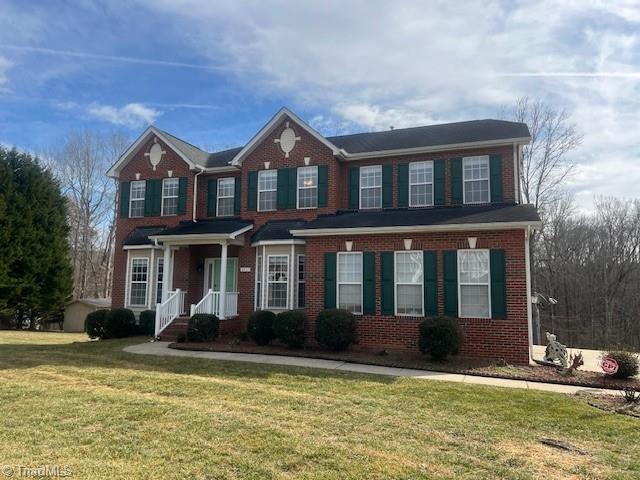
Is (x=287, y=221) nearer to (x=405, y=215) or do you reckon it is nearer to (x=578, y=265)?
(x=405, y=215)

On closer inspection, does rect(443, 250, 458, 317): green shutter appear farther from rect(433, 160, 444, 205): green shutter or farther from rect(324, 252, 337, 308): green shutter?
rect(324, 252, 337, 308): green shutter

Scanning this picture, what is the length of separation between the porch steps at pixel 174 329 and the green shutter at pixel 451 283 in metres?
8.50

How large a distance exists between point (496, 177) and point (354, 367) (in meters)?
8.20

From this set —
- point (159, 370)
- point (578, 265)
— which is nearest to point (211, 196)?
point (159, 370)

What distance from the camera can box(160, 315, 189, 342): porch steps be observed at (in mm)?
15141

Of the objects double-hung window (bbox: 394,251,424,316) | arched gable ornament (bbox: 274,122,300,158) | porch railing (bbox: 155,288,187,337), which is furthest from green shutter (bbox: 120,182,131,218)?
double-hung window (bbox: 394,251,424,316)

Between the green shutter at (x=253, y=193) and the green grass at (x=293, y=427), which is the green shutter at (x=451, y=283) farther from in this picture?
the green shutter at (x=253, y=193)

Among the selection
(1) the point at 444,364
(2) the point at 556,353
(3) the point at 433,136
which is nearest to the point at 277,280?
(1) the point at 444,364

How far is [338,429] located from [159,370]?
527 cm

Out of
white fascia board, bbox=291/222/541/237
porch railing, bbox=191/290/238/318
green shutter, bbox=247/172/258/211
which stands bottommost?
porch railing, bbox=191/290/238/318

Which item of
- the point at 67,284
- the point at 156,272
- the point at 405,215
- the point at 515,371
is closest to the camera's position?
the point at 515,371

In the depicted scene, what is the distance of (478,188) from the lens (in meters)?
15.0

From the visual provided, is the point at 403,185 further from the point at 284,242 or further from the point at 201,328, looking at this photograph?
the point at 201,328

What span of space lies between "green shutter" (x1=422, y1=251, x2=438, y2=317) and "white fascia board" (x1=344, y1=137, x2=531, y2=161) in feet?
13.9
